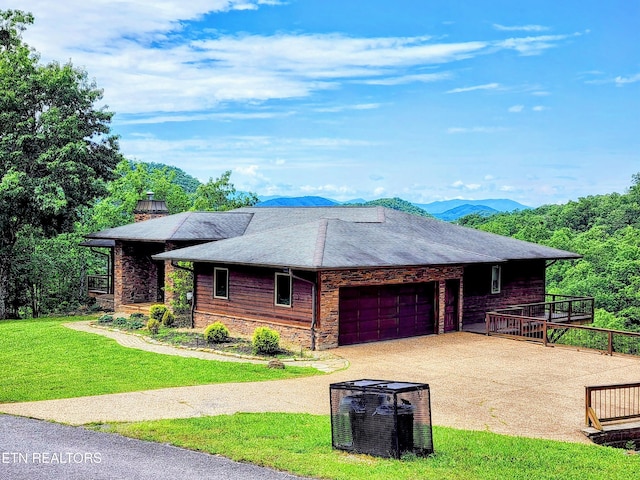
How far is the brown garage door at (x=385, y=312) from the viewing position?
74.9ft

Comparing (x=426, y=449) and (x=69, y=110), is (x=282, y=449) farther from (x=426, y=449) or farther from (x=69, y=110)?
(x=69, y=110)

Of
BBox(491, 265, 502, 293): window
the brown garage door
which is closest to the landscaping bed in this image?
the brown garage door

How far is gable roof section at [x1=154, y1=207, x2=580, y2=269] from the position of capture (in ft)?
74.7

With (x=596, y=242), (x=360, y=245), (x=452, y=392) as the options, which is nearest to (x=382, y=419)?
(x=452, y=392)

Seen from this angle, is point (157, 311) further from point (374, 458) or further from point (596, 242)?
point (596, 242)

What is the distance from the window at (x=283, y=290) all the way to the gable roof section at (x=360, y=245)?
0.88 meters

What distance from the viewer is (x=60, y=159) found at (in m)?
33.2

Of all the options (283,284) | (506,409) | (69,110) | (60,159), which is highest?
(69,110)

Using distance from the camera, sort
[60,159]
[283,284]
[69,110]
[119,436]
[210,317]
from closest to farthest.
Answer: [119,436]
[283,284]
[210,317]
[60,159]
[69,110]

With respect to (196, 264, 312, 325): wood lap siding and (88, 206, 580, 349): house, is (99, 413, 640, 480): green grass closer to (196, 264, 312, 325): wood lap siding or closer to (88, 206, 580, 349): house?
(88, 206, 580, 349): house

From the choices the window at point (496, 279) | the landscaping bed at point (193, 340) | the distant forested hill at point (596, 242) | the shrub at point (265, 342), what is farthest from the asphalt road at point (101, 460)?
the distant forested hill at point (596, 242)

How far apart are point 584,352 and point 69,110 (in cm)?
2723

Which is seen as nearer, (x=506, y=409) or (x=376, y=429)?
(x=376, y=429)

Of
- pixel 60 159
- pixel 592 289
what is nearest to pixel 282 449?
pixel 60 159
